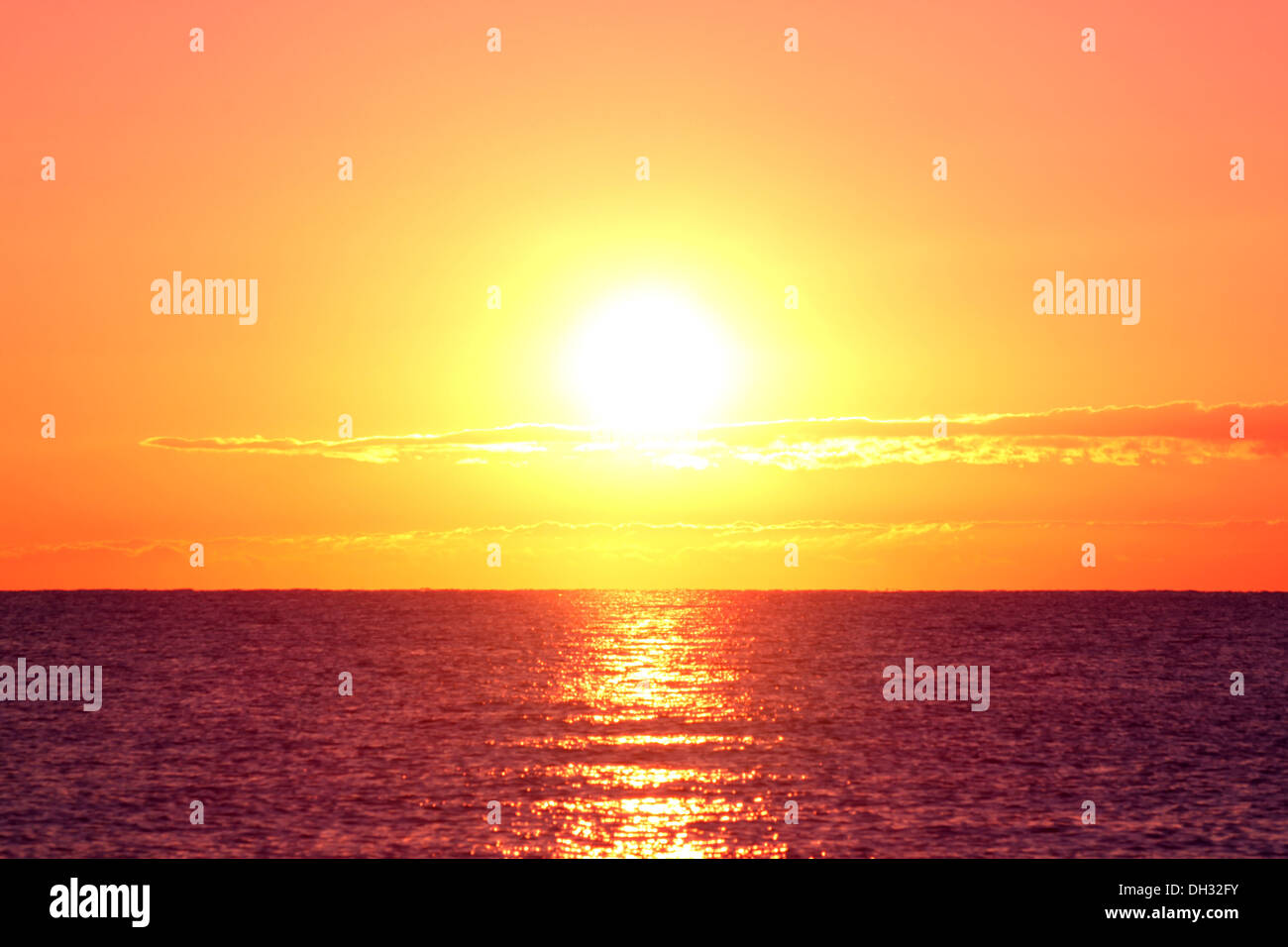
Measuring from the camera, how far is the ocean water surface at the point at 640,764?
37562mm

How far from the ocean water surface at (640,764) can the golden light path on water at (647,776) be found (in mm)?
186

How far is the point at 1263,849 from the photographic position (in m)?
36.1

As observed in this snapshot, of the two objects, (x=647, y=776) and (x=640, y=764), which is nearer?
(x=647, y=776)

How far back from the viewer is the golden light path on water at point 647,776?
37.0 m

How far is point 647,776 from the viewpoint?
4972 centimetres

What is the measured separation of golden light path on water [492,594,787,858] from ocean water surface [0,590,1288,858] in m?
0.19

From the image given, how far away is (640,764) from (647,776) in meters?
3.37

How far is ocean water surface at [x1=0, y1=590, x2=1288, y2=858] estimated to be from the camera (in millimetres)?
37562

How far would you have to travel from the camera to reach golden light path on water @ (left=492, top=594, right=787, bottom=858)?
3703 centimetres
